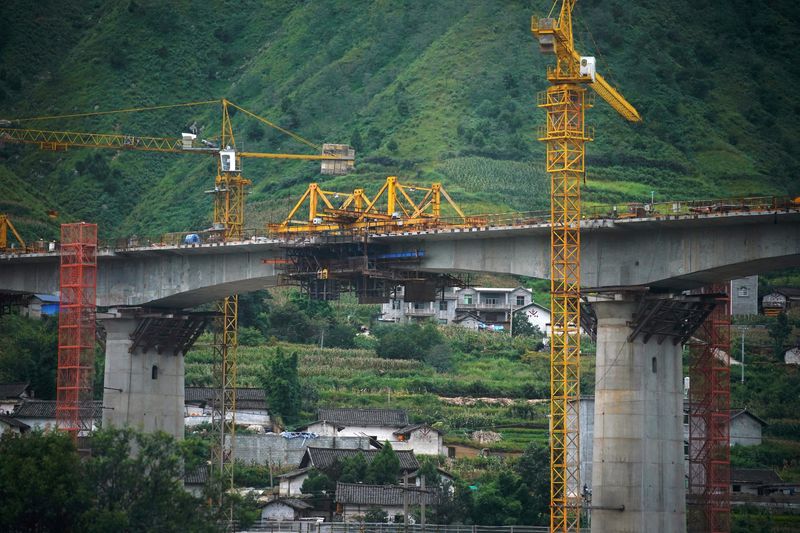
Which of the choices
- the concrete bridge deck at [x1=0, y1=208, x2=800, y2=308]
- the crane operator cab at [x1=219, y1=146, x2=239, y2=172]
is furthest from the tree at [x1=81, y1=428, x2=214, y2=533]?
the crane operator cab at [x1=219, y1=146, x2=239, y2=172]

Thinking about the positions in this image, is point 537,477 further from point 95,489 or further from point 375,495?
point 95,489

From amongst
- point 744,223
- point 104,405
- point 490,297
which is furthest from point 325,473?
point 490,297

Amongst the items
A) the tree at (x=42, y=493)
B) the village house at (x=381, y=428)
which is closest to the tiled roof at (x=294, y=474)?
the village house at (x=381, y=428)

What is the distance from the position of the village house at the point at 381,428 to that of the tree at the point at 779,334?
127 ft

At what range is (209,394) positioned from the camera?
490ft

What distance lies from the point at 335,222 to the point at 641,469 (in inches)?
1085

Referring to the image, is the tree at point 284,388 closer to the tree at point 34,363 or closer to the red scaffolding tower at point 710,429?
the tree at point 34,363

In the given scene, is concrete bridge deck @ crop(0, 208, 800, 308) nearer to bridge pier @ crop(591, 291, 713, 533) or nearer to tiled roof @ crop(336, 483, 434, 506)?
bridge pier @ crop(591, 291, 713, 533)

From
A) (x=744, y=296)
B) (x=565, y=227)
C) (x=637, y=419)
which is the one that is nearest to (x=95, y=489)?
(x=637, y=419)

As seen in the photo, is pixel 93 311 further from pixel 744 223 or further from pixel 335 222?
pixel 744 223

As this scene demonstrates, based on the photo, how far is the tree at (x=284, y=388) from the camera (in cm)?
14925

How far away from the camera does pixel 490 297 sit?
19725cm

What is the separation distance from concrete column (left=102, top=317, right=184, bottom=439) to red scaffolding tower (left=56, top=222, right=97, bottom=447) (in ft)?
11.2

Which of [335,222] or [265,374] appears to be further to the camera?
[265,374]
